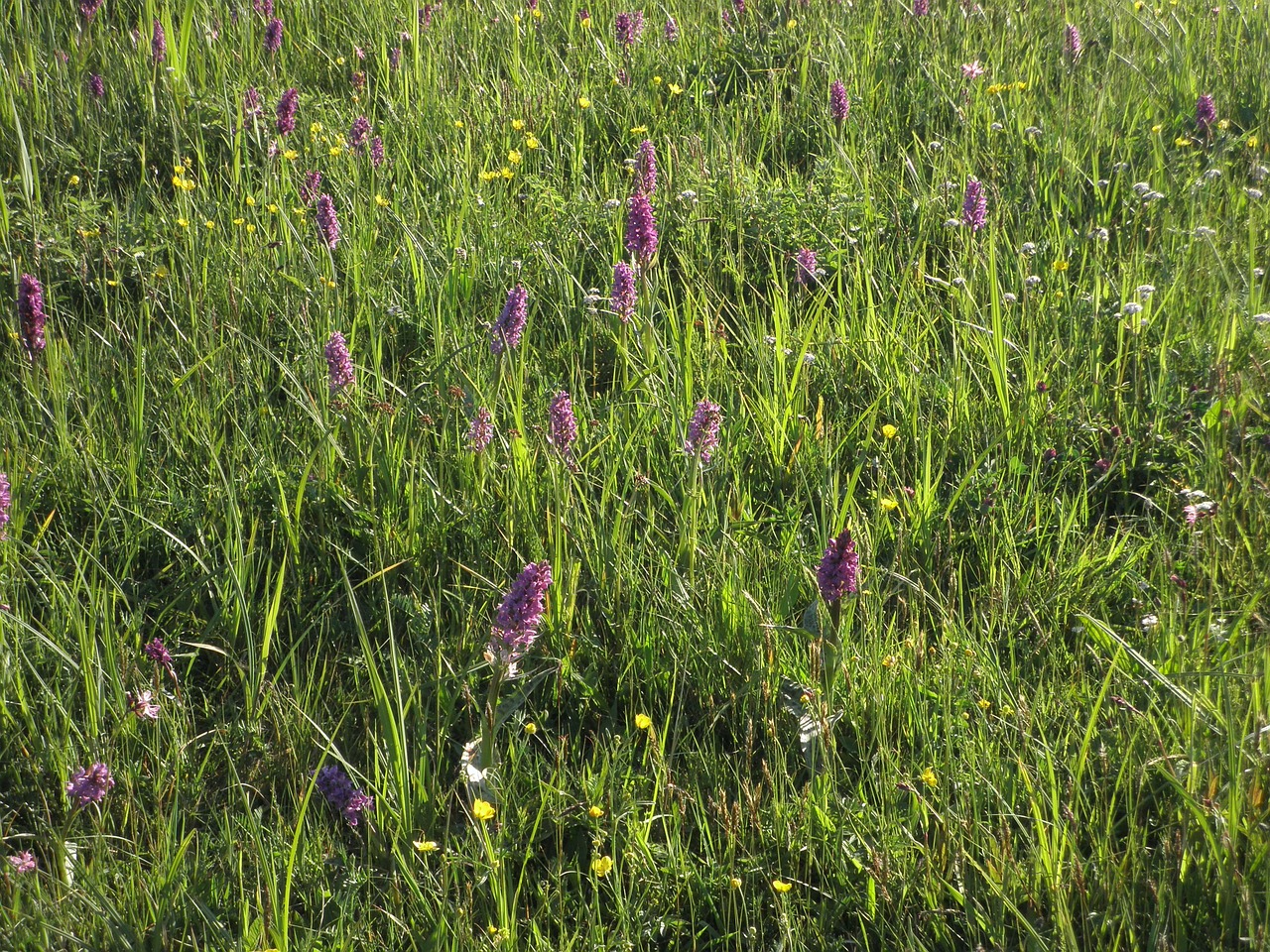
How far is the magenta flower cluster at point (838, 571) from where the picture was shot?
1790 millimetres

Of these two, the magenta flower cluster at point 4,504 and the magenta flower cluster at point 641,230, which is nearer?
the magenta flower cluster at point 4,504

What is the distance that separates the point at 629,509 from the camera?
2.26 metres

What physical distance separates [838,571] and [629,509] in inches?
23.1

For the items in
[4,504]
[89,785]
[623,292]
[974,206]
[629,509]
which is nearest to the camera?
[89,785]

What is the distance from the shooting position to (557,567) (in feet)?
6.95

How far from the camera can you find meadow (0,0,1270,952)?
1.66 m

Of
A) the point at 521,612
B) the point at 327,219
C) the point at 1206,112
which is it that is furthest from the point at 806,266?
the point at 1206,112

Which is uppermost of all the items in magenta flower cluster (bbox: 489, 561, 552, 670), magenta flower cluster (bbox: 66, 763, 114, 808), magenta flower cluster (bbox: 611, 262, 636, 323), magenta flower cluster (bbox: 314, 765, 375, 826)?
magenta flower cluster (bbox: 611, 262, 636, 323)

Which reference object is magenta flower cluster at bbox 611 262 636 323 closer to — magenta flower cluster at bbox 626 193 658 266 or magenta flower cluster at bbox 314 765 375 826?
magenta flower cluster at bbox 626 193 658 266

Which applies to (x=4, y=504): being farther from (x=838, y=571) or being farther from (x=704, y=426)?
(x=838, y=571)

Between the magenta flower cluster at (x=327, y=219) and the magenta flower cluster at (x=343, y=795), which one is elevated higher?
the magenta flower cluster at (x=327, y=219)

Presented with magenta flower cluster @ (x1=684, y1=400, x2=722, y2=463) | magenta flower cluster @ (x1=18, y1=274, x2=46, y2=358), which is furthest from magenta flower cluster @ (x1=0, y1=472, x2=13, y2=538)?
magenta flower cluster @ (x1=684, y1=400, x2=722, y2=463)

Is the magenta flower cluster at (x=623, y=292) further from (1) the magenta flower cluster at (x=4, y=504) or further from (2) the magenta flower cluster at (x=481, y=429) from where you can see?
(1) the magenta flower cluster at (x=4, y=504)

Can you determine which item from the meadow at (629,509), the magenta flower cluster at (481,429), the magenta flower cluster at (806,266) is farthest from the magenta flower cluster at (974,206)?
the magenta flower cluster at (481,429)
